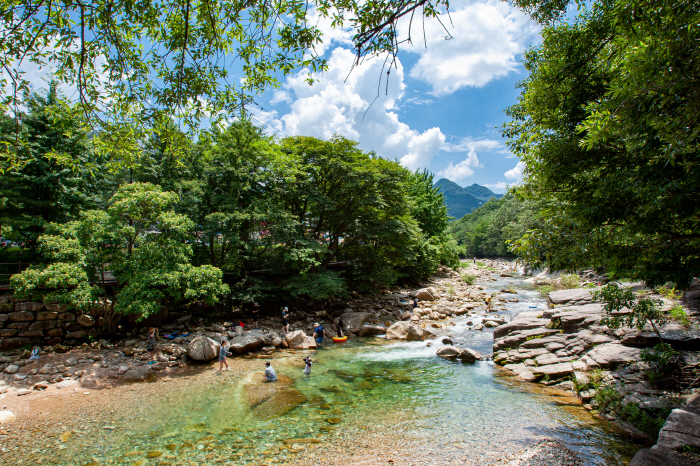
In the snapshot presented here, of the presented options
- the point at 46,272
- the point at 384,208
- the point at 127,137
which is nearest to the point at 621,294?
the point at 127,137

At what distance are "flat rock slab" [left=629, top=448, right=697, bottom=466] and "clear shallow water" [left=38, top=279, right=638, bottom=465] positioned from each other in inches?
31.2

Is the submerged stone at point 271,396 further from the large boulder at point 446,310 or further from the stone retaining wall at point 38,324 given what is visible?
the large boulder at point 446,310

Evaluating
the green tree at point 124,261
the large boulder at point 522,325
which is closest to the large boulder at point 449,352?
the large boulder at point 522,325

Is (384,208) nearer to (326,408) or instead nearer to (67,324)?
(326,408)

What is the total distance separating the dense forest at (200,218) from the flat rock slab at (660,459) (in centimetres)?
865

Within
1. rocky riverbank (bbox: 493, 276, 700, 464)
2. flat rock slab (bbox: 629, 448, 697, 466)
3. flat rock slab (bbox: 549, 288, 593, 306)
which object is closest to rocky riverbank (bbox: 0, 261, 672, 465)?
rocky riverbank (bbox: 493, 276, 700, 464)

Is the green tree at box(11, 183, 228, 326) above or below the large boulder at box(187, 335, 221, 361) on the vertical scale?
above

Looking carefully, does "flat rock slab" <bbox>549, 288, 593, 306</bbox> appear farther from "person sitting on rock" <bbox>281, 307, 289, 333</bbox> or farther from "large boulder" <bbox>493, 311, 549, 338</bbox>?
"person sitting on rock" <bbox>281, 307, 289, 333</bbox>

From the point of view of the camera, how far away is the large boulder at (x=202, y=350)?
12.0 metres

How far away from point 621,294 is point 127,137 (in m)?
11.3

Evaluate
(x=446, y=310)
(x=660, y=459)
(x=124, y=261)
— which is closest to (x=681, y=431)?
(x=660, y=459)

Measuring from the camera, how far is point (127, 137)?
5.01 metres

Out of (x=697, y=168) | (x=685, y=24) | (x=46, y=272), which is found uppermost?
(x=685, y=24)

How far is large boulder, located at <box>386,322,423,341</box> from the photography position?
1534 centimetres
